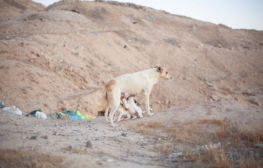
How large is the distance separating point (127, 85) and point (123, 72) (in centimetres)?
947

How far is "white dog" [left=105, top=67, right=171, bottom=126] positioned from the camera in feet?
20.7

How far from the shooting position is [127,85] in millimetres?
6746

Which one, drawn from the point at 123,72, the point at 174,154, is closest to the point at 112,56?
the point at 123,72

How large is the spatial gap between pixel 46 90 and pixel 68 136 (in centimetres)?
780

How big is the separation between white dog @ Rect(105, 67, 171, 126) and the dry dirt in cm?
75

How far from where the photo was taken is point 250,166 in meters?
2.69

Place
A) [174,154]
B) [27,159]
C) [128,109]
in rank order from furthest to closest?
1. [128,109]
2. [174,154]
3. [27,159]

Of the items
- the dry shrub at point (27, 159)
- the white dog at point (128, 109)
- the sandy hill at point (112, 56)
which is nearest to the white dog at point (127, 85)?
the white dog at point (128, 109)

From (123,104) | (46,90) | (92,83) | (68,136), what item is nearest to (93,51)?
(92,83)

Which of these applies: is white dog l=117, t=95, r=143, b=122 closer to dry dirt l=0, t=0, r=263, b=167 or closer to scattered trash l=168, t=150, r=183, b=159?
dry dirt l=0, t=0, r=263, b=167

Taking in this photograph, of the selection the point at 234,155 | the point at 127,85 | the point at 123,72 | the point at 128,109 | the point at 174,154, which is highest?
the point at 123,72

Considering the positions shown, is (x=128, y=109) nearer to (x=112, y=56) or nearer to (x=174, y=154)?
(x=174, y=154)

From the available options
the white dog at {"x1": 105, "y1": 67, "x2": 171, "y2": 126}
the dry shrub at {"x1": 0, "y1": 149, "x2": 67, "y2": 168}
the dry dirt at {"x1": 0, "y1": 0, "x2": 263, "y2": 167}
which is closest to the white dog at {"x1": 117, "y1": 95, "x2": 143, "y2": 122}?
the white dog at {"x1": 105, "y1": 67, "x2": 171, "y2": 126}

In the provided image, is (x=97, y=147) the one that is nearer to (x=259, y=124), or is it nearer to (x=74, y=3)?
(x=259, y=124)
